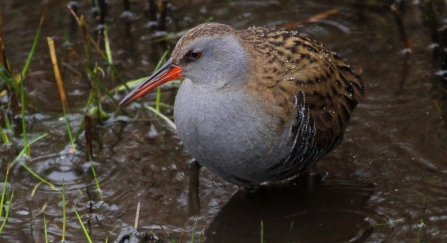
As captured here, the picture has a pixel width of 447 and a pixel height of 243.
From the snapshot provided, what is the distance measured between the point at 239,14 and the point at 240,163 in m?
2.36

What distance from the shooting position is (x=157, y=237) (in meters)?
4.05

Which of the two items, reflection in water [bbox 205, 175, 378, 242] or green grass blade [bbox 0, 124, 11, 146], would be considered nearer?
reflection in water [bbox 205, 175, 378, 242]

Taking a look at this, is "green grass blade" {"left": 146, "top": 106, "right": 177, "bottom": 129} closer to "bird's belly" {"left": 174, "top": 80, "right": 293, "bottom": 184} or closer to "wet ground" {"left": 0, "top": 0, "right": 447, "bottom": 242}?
A: "wet ground" {"left": 0, "top": 0, "right": 447, "bottom": 242}

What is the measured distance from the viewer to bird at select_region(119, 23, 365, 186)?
159 inches

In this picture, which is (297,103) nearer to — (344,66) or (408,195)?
(344,66)

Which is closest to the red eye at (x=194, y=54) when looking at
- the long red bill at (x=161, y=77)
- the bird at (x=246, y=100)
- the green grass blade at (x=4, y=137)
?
the bird at (x=246, y=100)

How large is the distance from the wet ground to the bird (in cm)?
35

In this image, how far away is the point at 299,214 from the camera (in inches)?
176

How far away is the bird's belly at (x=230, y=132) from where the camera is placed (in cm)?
401

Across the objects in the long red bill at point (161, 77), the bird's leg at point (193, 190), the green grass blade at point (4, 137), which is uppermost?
the long red bill at point (161, 77)

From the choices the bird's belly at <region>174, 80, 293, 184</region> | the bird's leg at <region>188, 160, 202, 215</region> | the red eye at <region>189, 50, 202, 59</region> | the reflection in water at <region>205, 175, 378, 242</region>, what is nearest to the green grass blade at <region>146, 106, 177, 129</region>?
the bird's leg at <region>188, 160, 202, 215</region>

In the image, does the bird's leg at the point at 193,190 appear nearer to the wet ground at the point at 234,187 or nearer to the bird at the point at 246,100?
the wet ground at the point at 234,187

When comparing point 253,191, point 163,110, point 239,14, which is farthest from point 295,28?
point 253,191

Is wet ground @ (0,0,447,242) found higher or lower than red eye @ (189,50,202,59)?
lower
